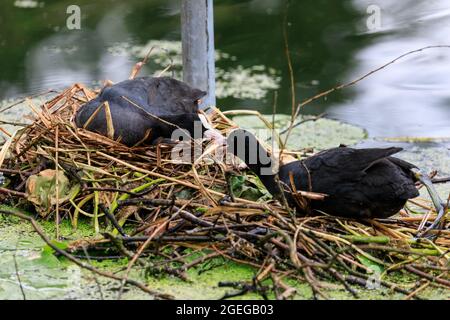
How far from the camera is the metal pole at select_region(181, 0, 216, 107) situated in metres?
4.41

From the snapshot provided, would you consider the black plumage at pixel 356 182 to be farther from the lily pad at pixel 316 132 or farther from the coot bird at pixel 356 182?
the lily pad at pixel 316 132

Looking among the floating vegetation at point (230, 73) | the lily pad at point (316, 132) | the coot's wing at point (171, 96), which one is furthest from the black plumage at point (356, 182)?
the floating vegetation at point (230, 73)

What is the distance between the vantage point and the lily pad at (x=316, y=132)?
218 inches

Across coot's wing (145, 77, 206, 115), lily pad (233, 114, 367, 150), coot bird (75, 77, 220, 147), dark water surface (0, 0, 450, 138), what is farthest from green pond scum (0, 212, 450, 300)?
dark water surface (0, 0, 450, 138)

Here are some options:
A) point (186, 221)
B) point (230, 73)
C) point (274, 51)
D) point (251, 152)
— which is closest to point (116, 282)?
point (186, 221)

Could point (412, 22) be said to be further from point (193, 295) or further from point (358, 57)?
point (193, 295)

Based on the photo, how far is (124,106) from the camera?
155 inches

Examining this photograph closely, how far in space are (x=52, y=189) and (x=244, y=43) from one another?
394 centimetres

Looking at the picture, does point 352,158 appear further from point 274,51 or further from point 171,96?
point 274,51

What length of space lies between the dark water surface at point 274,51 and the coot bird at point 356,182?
7.73 ft

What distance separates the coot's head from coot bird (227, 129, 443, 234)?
0.11 m

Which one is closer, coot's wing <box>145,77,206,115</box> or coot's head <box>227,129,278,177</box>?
coot's head <box>227,129,278,177</box>

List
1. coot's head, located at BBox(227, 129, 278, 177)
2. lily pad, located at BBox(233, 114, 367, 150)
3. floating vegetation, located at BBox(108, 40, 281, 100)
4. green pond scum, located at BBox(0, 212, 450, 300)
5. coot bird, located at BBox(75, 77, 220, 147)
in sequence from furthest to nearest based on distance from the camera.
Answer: floating vegetation, located at BBox(108, 40, 281, 100) < lily pad, located at BBox(233, 114, 367, 150) < coot bird, located at BBox(75, 77, 220, 147) < coot's head, located at BBox(227, 129, 278, 177) < green pond scum, located at BBox(0, 212, 450, 300)

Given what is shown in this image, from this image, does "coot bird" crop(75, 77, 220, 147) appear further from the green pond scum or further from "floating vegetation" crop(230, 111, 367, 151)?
"floating vegetation" crop(230, 111, 367, 151)
